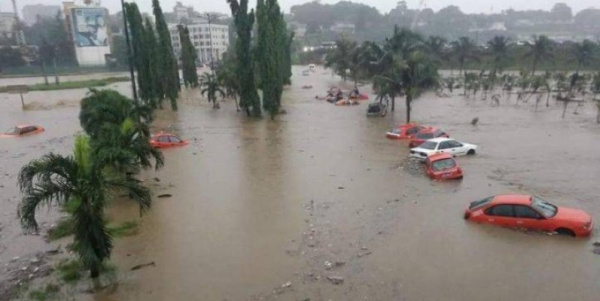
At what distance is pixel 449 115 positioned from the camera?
→ 36750 mm

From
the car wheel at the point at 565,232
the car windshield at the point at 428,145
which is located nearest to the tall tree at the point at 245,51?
the car windshield at the point at 428,145

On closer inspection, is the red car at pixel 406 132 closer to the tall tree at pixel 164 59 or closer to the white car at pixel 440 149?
the white car at pixel 440 149

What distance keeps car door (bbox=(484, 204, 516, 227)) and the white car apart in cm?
796

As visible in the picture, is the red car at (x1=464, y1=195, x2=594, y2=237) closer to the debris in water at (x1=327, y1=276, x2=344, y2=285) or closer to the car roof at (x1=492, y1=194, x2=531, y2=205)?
the car roof at (x1=492, y1=194, x2=531, y2=205)

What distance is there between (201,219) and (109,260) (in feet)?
11.6

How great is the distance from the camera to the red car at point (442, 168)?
18422mm

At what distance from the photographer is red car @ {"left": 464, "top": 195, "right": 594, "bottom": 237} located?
1262cm

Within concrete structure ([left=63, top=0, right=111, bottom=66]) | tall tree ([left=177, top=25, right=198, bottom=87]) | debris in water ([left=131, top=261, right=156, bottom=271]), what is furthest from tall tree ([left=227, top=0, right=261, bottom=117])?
concrete structure ([left=63, top=0, right=111, bottom=66])

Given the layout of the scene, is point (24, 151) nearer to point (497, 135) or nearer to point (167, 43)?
point (167, 43)

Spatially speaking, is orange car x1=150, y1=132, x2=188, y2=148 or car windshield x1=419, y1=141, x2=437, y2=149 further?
orange car x1=150, y1=132, x2=188, y2=148

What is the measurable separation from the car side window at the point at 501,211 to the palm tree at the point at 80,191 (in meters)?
9.72

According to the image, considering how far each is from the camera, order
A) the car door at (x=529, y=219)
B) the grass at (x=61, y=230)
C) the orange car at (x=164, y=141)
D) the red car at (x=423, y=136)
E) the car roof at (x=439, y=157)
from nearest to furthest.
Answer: the car door at (x=529, y=219) → the grass at (x=61, y=230) → the car roof at (x=439, y=157) → the red car at (x=423, y=136) → the orange car at (x=164, y=141)

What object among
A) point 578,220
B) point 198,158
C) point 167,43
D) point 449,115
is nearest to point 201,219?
point 198,158

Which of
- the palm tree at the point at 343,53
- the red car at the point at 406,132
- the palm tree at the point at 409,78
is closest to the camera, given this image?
the red car at the point at 406,132
